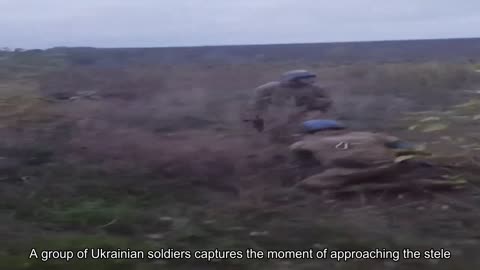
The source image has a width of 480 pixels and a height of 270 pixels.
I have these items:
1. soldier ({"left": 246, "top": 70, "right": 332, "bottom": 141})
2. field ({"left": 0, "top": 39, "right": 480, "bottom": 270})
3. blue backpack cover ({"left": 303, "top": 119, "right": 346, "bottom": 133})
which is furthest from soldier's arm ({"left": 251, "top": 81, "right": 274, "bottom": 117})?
blue backpack cover ({"left": 303, "top": 119, "right": 346, "bottom": 133})

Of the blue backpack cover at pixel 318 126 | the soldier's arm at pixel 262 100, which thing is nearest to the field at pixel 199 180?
the soldier's arm at pixel 262 100

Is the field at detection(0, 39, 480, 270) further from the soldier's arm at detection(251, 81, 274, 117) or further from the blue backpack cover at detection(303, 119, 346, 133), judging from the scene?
the blue backpack cover at detection(303, 119, 346, 133)

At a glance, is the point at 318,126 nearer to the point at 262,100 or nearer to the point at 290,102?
the point at 290,102

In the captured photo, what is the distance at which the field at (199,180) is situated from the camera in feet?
21.9

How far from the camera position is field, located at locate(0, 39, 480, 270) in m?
6.69

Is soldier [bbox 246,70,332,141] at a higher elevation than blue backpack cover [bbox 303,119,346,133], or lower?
higher

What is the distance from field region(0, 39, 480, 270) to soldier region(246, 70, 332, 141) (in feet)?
1.22

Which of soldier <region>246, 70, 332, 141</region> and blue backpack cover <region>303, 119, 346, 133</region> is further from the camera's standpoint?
soldier <region>246, 70, 332, 141</region>

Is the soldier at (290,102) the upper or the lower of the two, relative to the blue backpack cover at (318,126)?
upper

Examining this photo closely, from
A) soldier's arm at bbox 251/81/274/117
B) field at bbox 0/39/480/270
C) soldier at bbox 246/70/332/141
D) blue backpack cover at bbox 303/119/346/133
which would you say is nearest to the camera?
field at bbox 0/39/480/270

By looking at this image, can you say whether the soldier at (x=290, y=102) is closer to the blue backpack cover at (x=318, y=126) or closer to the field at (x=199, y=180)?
the field at (x=199, y=180)

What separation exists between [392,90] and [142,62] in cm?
885

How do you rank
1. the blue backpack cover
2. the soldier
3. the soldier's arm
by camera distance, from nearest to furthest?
1. the blue backpack cover
2. the soldier
3. the soldier's arm

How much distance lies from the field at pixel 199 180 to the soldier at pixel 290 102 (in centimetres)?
37
